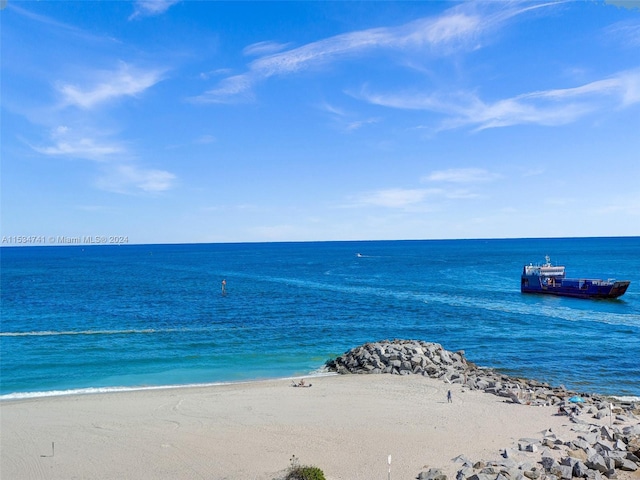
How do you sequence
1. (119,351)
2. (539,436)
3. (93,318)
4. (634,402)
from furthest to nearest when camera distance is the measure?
(93,318)
(119,351)
(634,402)
(539,436)

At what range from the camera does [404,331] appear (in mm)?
48094

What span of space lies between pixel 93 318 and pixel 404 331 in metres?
33.1

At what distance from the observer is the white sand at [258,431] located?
18078 millimetres

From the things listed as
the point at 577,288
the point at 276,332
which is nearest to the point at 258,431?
the point at 276,332

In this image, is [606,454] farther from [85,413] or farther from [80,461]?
[85,413]

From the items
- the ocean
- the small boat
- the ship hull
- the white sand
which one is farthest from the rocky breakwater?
the small boat

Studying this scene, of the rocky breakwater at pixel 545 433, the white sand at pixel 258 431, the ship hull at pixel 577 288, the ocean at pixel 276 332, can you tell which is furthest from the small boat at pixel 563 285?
the white sand at pixel 258 431

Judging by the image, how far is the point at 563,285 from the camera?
75.3 m

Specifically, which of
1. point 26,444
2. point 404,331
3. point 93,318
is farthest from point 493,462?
point 93,318

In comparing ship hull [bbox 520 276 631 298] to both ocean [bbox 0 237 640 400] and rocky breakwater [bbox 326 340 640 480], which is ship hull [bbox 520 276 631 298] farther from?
rocky breakwater [bbox 326 340 640 480]

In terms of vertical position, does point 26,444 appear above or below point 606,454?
below

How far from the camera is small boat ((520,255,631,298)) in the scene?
68.2m

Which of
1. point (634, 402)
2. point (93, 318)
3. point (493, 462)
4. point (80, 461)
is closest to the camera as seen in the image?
point (493, 462)

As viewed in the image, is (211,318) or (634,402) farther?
(211,318)
